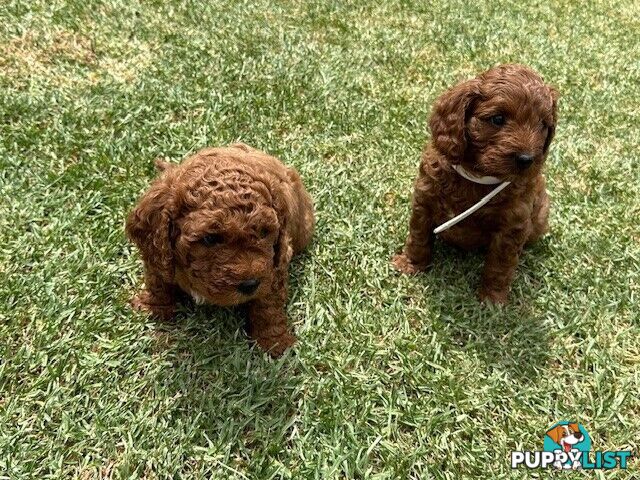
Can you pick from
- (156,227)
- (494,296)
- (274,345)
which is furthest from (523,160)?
(156,227)

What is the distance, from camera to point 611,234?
4.86 metres

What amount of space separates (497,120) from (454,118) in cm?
27

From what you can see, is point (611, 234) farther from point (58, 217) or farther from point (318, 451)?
point (58, 217)

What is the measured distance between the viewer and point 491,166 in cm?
339

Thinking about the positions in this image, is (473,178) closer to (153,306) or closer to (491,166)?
(491,166)

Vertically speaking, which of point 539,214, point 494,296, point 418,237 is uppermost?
point 539,214

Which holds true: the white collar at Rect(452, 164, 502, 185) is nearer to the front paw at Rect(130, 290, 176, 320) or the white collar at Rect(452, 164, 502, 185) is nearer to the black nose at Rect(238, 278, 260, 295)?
the black nose at Rect(238, 278, 260, 295)

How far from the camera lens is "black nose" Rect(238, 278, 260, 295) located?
299 cm

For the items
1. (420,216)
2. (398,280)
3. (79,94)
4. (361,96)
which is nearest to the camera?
(420,216)

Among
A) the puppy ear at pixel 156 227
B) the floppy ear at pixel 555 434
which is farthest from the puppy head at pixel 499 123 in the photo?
the puppy ear at pixel 156 227

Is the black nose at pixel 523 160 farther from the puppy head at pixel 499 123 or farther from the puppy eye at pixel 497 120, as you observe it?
the puppy eye at pixel 497 120

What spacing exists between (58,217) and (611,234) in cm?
489

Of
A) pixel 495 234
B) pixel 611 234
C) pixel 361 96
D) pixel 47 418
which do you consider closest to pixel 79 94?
pixel 361 96

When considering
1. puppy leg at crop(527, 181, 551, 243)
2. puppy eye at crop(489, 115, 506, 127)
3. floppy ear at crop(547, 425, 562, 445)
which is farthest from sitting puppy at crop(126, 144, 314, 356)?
floppy ear at crop(547, 425, 562, 445)
